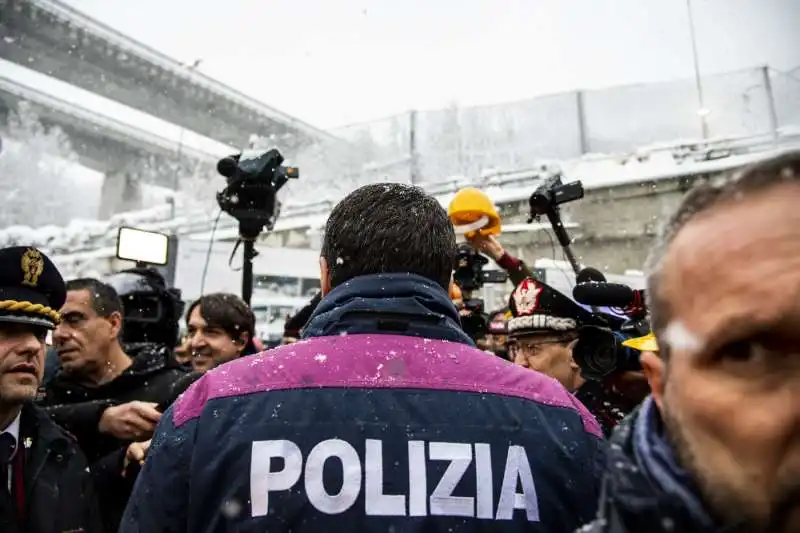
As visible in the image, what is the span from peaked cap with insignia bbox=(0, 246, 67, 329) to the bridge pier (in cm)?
1941

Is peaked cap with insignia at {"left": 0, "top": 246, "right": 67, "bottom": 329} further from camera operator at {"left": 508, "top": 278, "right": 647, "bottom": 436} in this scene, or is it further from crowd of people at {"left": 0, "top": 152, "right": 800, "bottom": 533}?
camera operator at {"left": 508, "top": 278, "right": 647, "bottom": 436}

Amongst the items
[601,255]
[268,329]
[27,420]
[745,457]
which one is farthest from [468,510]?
[601,255]

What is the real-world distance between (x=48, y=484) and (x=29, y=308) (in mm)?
589

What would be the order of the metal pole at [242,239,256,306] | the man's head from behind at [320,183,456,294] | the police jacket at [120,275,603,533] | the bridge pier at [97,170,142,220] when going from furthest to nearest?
the bridge pier at [97,170,142,220] → the metal pole at [242,239,256,306] → the man's head from behind at [320,183,456,294] → the police jacket at [120,275,603,533]

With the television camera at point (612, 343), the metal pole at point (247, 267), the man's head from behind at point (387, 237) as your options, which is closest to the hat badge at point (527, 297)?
the television camera at point (612, 343)

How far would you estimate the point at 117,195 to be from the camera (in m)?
20.1

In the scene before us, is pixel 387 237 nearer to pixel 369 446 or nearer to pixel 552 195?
pixel 369 446

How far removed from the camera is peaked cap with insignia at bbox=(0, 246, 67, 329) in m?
1.99

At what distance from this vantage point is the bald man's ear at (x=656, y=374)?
0.71 meters

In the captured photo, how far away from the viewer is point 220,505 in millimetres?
1117

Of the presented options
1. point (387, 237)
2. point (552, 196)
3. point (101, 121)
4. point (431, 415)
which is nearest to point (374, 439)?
point (431, 415)

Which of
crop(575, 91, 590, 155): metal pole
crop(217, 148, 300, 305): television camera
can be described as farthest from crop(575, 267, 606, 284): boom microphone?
crop(575, 91, 590, 155): metal pole

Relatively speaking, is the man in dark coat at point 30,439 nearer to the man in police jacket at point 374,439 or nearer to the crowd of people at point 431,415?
the crowd of people at point 431,415

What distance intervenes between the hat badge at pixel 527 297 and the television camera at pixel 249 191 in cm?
151
